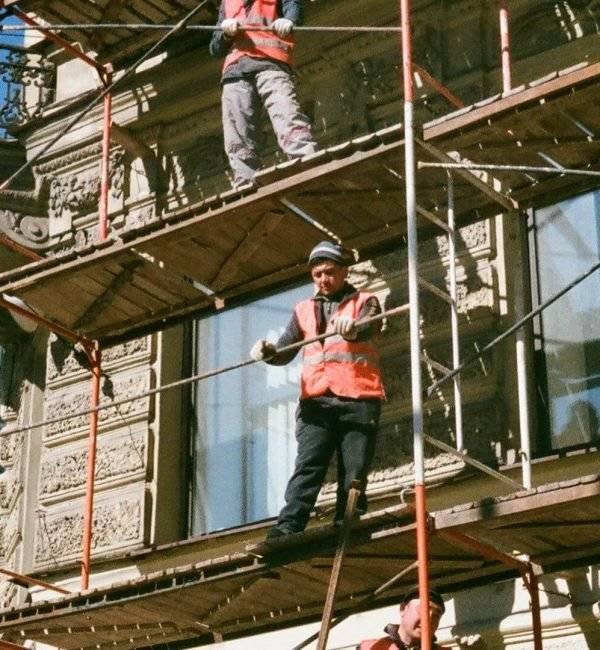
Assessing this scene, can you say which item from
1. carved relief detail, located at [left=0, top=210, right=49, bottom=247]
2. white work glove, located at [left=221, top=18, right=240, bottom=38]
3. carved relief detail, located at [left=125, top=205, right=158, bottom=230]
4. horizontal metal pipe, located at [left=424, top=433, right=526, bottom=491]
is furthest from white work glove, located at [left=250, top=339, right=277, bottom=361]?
carved relief detail, located at [left=0, top=210, right=49, bottom=247]

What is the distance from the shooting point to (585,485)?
10.6 meters

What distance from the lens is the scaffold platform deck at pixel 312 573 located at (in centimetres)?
1100

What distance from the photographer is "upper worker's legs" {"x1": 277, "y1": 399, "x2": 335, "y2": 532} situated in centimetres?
1216

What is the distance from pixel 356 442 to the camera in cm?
1221

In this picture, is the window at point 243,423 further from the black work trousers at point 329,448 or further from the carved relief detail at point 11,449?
the black work trousers at point 329,448

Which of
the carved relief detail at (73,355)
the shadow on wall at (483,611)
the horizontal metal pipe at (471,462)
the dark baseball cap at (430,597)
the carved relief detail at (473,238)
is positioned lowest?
the dark baseball cap at (430,597)

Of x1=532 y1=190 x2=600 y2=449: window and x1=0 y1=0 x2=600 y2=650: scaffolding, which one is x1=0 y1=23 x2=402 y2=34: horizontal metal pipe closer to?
x1=0 y1=0 x2=600 y2=650: scaffolding

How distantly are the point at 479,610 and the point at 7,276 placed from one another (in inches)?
173

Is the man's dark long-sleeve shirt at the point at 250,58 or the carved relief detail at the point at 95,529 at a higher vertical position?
the man's dark long-sleeve shirt at the point at 250,58

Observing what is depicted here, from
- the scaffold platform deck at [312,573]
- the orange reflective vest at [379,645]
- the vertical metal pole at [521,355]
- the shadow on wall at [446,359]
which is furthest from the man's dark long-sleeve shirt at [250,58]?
the orange reflective vest at [379,645]

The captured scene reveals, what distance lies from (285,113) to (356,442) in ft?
9.49

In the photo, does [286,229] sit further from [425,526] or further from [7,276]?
[425,526]

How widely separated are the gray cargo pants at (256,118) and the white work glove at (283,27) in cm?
40

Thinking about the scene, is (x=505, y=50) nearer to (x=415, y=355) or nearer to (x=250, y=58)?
(x=250, y=58)
